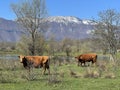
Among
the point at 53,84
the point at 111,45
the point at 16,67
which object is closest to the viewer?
the point at 53,84

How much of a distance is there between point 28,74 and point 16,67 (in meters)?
10.7

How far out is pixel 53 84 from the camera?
18750 millimetres

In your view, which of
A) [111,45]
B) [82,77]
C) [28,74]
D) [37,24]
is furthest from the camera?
[37,24]

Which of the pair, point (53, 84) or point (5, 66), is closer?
point (53, 84)

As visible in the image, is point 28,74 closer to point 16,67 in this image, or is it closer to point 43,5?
point 16,67

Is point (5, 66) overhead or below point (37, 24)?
below

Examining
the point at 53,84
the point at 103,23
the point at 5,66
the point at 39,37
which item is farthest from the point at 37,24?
the point at 53,84

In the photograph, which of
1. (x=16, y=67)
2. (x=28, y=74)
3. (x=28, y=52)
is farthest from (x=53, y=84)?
(x=28, y=52)

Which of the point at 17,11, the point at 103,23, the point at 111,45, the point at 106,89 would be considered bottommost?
the point at 106,89

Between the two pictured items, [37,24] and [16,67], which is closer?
[16,67]

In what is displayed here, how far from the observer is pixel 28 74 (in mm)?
21328

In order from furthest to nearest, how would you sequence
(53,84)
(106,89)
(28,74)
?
(28,74) < (53,84) < (106,89)

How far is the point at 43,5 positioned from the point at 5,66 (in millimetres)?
32340

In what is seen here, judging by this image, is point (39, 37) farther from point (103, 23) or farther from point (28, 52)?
point (103, 23)
